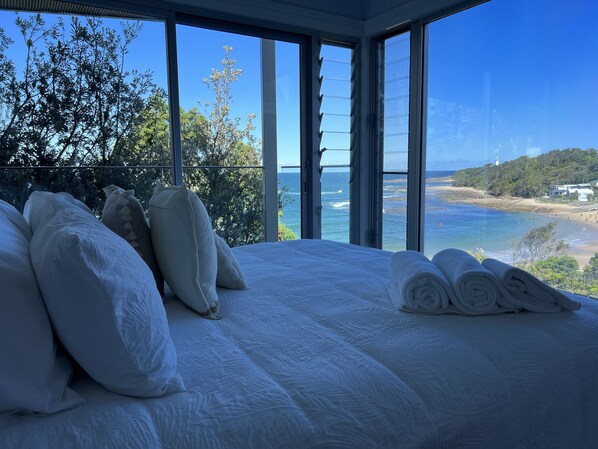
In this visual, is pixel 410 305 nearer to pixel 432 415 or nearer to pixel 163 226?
pixel 432 415

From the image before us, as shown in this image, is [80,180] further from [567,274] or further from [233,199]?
[567,274]

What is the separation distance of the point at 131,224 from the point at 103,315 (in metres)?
0.62

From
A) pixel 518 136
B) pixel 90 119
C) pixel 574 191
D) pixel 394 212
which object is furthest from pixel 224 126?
pixel 574 191

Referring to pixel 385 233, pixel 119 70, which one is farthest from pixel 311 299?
pixel 385 233

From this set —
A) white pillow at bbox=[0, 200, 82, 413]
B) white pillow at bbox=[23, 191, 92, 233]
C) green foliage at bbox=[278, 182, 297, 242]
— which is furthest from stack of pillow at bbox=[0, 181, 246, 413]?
green foliage at bbox=[278, 182, 297, 242]

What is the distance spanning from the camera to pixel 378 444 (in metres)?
0.79

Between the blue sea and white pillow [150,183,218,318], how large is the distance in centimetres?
244

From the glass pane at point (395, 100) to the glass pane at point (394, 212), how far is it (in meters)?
0.12

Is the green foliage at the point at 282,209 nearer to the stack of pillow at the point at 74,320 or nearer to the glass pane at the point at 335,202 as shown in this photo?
the glass pane at the point at 335,202

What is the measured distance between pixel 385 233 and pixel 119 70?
2.57 metres

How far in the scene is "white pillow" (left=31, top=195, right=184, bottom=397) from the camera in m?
0.77

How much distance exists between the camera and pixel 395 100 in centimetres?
380

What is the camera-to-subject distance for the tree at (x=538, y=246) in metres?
2.85

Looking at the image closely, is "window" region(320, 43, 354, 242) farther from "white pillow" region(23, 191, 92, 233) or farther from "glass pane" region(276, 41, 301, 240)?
"white pillow" region(23, 191, 92, 233)
